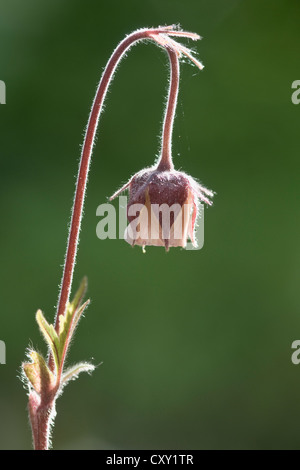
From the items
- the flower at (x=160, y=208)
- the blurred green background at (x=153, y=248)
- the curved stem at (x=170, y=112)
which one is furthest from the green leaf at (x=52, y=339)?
the blurred green background at (x=153, y=248)

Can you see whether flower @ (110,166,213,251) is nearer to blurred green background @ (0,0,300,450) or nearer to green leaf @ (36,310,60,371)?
green leaf @ (36,310,60,371)

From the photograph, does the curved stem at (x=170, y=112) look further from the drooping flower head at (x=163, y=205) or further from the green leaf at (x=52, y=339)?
the green leaf at (x=52, y=339)

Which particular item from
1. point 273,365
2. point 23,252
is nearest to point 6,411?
point 23,252

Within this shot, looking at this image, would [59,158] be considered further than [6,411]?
Yes

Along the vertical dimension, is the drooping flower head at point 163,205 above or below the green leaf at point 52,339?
above

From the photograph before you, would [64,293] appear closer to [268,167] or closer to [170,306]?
[170,306]

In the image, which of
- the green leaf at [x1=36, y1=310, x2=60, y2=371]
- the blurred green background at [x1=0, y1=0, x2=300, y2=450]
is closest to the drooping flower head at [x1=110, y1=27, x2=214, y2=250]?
the green leaf at [x1=36, y1=310, x2=60, y2=371]
